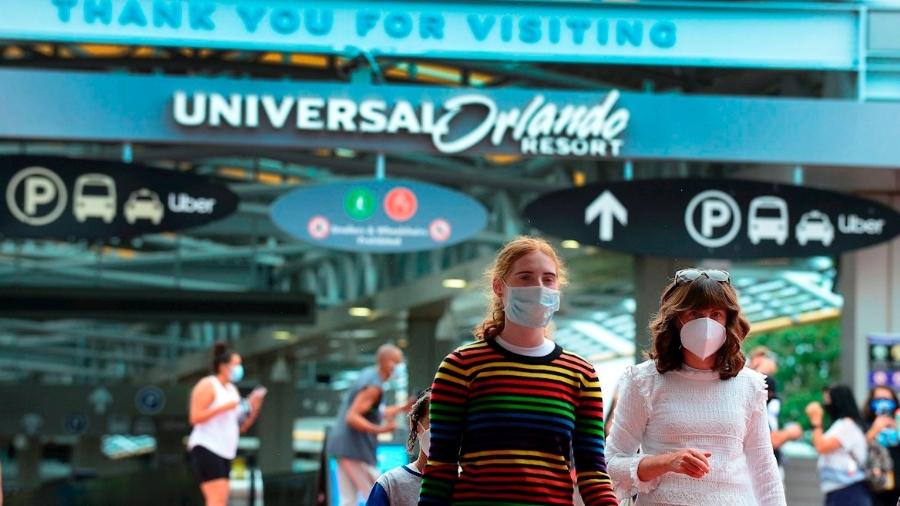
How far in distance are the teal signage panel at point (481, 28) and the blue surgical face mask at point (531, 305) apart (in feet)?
30.2

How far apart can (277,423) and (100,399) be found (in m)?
4.03

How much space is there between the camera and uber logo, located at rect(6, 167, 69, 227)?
12594 millimetres

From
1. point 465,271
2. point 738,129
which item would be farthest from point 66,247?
point 738,129

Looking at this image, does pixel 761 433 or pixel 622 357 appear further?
pixel 622 357

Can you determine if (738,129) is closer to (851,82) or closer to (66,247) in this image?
(851,82)

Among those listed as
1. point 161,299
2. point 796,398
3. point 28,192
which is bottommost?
point 796,398

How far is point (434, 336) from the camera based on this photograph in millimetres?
24547

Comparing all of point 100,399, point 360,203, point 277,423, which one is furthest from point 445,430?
point 277,423

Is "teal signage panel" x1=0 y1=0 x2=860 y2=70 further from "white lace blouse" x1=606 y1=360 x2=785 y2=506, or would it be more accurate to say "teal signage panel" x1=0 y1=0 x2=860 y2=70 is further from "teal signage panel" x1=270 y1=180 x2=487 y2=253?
"white lace blouse" x1=606 y1=360 x2=785 y2=506

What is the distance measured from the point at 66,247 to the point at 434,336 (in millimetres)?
7528

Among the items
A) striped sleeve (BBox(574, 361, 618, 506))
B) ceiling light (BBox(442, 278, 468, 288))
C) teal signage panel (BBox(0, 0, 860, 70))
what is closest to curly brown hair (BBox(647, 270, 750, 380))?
striped sleeve (BBox(574, 361, 618, 506))

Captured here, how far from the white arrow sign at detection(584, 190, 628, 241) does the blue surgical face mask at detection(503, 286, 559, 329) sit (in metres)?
8.96

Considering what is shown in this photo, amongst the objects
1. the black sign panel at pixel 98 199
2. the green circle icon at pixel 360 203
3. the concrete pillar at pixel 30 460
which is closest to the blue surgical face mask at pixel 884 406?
the green circle icon at pixel 360 203

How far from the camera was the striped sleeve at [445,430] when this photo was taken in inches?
148
